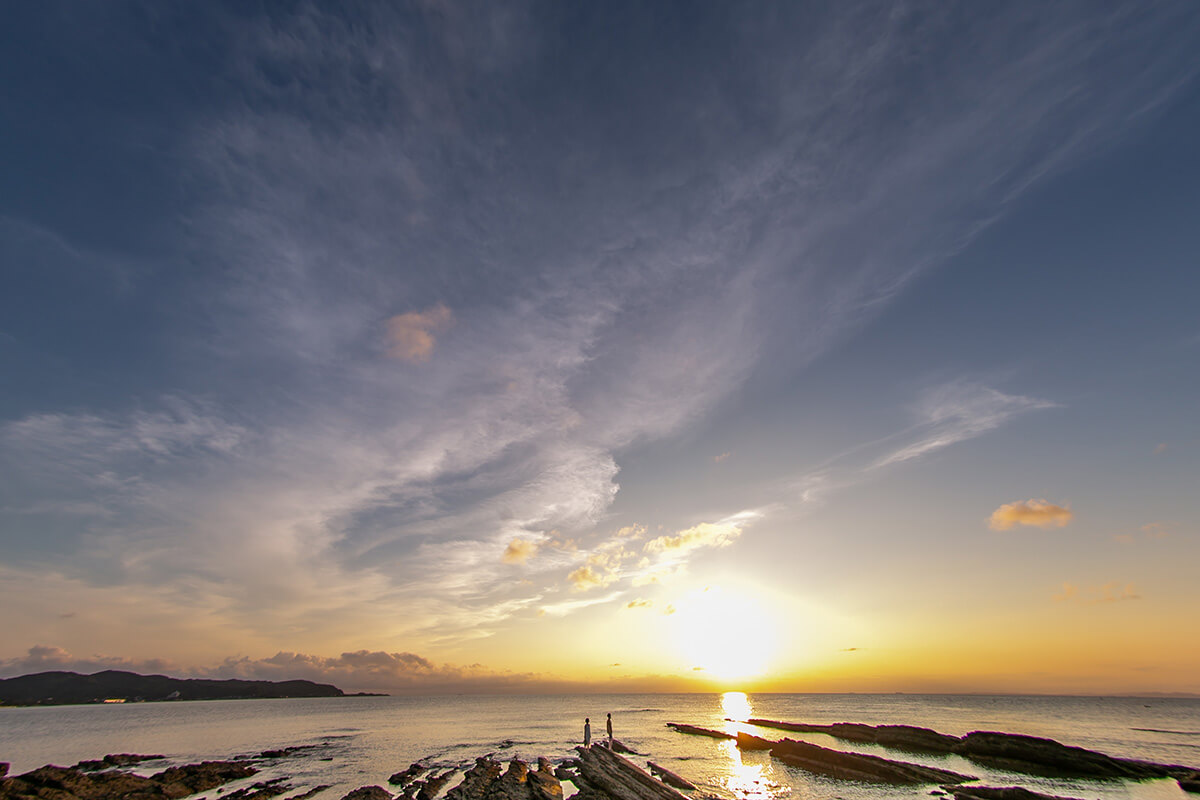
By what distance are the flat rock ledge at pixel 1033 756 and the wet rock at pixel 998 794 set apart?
14570 mm

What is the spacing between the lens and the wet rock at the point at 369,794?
3472 cm

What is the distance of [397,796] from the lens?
3603 centimetres

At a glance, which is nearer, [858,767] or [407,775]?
[858,767]

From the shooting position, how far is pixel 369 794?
35.7m

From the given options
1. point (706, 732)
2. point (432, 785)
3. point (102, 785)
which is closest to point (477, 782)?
point (432, 785)

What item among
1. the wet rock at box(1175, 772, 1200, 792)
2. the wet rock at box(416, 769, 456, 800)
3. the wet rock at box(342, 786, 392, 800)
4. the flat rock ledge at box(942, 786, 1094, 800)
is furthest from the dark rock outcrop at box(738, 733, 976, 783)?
the wet rock at box(342, 786, 392, 800)

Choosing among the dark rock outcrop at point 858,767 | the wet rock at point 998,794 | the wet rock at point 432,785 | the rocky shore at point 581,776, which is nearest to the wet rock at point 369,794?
the rocky shore at point 581,776

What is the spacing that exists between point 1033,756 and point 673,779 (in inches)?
1440

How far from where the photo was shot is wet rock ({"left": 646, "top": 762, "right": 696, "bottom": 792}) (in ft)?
128

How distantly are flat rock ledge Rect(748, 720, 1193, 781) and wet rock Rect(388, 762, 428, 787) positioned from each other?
5399 centimetres

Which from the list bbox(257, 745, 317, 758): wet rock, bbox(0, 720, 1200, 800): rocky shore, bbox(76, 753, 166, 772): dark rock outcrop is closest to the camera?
bbox(0, 720, 1200, 800): rocky shore

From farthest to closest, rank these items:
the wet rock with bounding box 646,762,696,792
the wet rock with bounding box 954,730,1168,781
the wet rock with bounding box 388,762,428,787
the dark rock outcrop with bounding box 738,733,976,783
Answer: the wet rock with bounding box 954,730,1168,781, the wet rock with bounding box 388,762,428,787, the dark rock outcrop with bounding box 738,733,976,783, the wet rock with bounding box 646,762,696,792

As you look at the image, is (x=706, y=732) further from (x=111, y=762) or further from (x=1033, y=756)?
(x=111, y=762)

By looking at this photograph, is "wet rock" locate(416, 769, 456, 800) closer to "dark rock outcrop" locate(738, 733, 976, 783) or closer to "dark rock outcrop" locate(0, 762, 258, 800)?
"dark rock outcrop" locate(0, 762, 258, 800)
